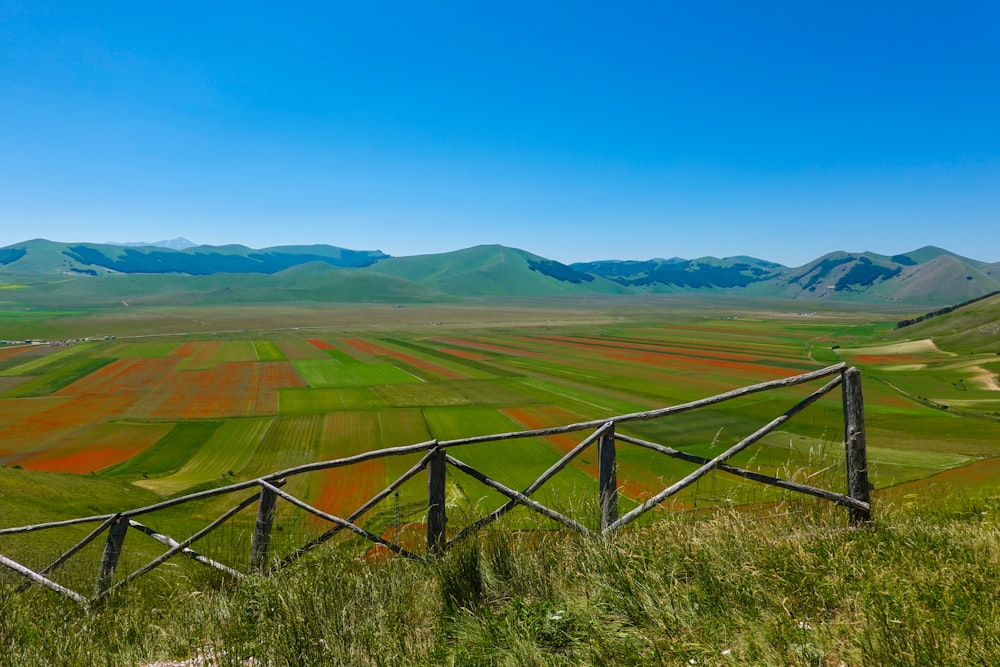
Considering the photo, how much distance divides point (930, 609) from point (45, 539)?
21.0m

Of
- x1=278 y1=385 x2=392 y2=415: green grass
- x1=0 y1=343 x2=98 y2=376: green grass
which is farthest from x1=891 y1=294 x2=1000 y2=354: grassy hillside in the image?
x1=0 y1=343 x2=98 y2=376: green grass

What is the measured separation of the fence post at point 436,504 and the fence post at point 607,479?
6.33ft

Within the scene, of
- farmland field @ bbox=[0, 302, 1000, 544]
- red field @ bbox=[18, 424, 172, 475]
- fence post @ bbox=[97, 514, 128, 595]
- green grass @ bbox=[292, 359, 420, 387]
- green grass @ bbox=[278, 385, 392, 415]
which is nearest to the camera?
fence post @ bbox=[97, 514, 128, 595]

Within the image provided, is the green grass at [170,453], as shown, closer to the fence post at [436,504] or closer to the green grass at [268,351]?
the fence post at [436,504]

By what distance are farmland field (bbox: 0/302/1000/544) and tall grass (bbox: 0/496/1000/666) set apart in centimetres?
85

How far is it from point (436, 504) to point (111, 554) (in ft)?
15.8

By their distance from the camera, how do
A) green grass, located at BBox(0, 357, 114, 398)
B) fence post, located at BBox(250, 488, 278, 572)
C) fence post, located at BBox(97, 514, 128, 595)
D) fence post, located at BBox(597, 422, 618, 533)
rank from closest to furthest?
fence post, located at BBox(597, 422, 618, 533)
fence post, located at BBox(250, 488, 278, 572)
fence post, located at BBox(97, 514, 128, 595)
green grass, located at BBox(0, 357, 114, 398)

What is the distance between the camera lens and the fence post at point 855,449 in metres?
5.71

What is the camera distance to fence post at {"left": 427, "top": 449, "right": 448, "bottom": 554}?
6113mm

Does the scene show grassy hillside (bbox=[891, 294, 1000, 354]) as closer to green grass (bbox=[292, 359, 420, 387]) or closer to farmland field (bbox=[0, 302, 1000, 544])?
farmland field (bbox=[0, 302, 1000, 544])

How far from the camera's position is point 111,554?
6.98 m

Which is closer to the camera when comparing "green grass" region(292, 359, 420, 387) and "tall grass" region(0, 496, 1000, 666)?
"tall grass" region(0, 496, 1000, 666)

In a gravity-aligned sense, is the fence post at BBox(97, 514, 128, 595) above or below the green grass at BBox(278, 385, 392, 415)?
above

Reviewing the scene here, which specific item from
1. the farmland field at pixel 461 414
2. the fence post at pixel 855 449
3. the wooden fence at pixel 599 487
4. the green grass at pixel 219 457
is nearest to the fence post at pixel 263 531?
the wooden fence at pixel 599 487
